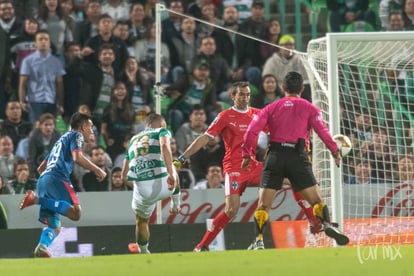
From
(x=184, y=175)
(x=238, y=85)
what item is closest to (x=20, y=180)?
(x=184, y=175)

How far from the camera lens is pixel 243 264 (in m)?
10.7

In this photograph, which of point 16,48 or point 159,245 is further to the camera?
point 16,48

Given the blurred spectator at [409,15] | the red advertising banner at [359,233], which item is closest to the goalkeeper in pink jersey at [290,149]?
the red advertising banner at [359,233]

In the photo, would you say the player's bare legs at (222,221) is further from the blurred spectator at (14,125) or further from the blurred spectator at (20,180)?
the blurred spectator at (14,125)

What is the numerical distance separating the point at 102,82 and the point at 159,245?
3456 mm

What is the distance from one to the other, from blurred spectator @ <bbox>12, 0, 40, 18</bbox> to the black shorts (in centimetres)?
729

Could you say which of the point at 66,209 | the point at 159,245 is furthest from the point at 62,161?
the point at 159,245

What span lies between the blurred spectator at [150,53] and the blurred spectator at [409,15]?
12.7 ft

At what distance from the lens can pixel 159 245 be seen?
1667cm

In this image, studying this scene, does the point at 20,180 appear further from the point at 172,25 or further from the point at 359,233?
the point at 359,233

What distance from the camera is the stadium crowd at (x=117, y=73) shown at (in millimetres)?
18391

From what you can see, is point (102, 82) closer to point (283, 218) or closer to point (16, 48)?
point (16, 48)

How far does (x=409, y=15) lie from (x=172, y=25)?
12.5ft

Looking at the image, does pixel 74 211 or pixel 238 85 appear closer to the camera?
pixel 74 211
